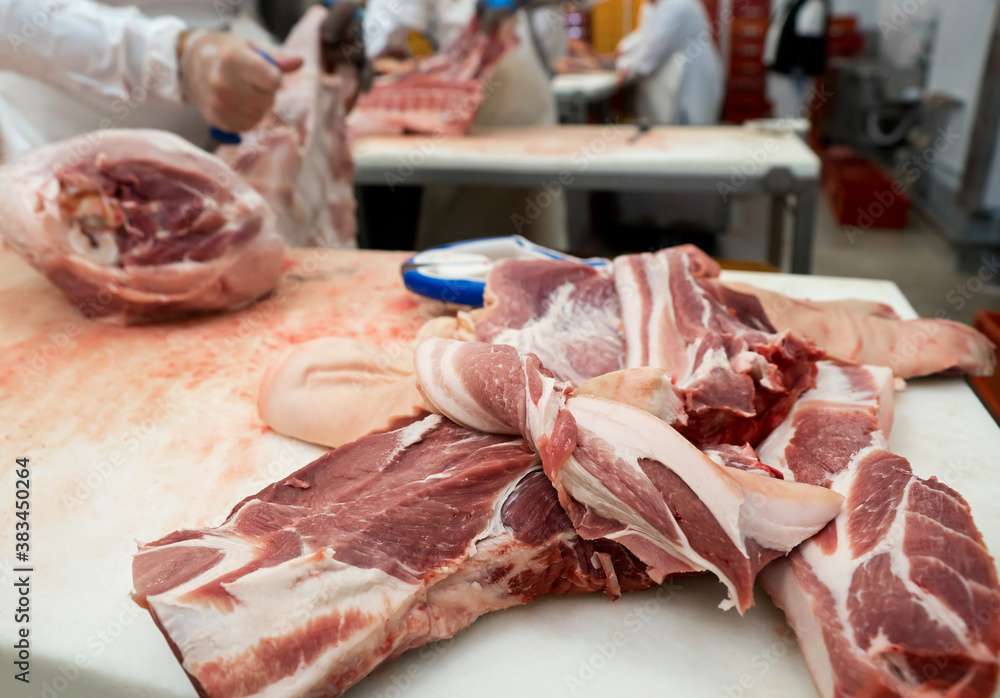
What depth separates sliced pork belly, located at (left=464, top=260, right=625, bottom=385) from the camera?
138 centimetres

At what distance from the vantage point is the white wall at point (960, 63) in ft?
19.1

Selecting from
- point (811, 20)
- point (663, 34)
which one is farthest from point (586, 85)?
point (811, 20)

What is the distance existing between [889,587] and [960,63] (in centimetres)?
721

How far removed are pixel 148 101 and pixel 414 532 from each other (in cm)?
203

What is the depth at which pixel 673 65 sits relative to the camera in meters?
6.77

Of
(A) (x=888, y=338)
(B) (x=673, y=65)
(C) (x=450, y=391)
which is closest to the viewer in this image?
(C) (x=450, y=391)

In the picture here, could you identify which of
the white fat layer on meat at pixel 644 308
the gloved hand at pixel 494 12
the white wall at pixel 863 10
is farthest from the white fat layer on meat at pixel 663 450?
the white wall at pixel 863 10

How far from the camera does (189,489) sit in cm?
129

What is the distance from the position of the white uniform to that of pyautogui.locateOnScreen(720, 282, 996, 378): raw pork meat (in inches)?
75.9

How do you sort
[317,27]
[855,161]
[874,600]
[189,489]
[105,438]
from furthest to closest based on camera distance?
[855,161], [317,27], [105,438], [189,489], [874,600]

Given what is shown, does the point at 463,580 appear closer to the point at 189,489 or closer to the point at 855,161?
the point at 189,489

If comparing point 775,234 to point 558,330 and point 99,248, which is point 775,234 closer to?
point 558,330

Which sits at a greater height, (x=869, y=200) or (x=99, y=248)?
(x=99, y=248)

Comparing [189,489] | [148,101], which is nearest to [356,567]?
[189,489]
